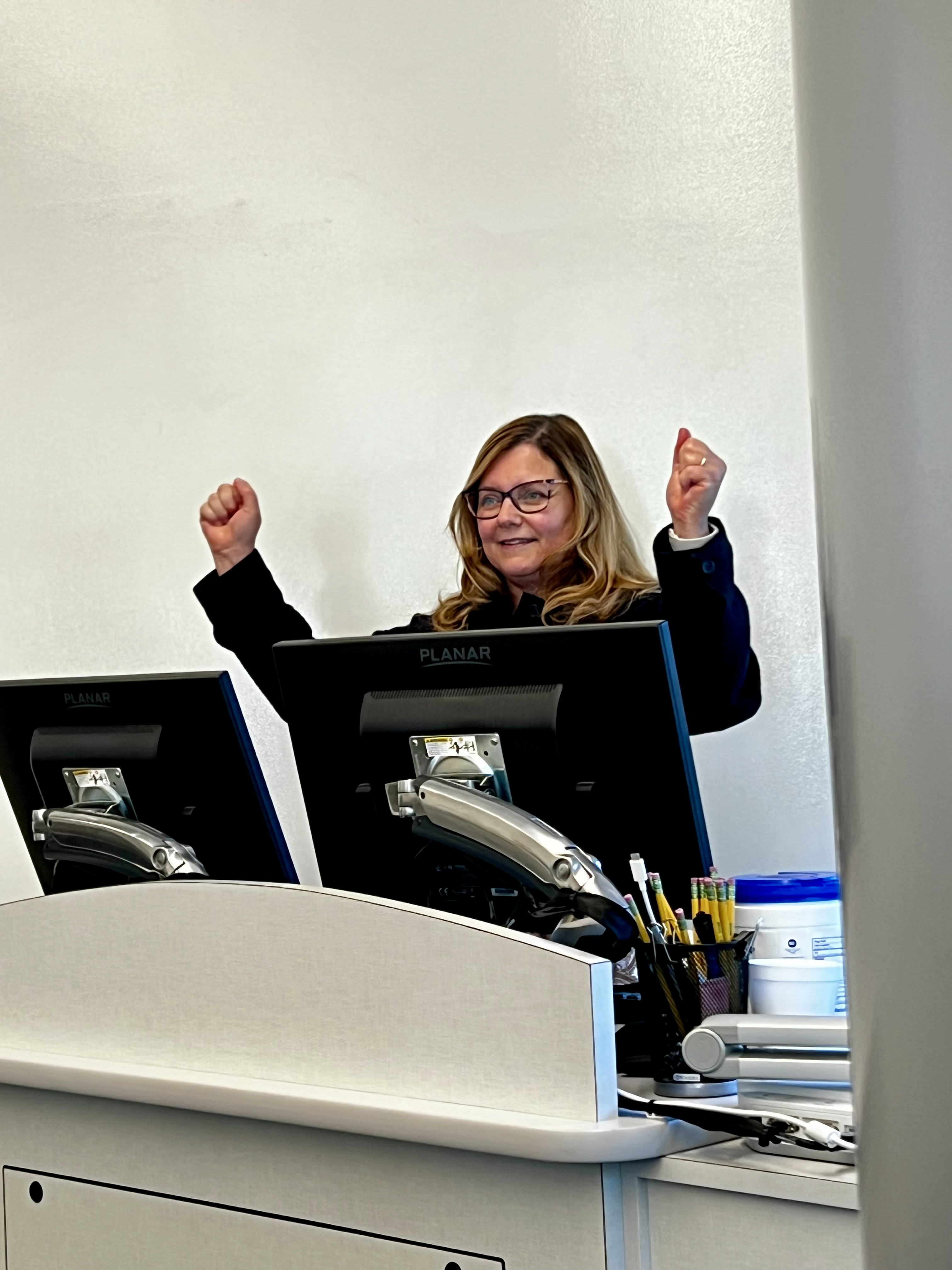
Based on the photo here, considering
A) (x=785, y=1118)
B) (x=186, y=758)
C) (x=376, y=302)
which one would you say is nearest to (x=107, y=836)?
(x=186, y=758)

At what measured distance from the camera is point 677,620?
2.16m

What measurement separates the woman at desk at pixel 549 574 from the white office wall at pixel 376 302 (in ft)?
0.81

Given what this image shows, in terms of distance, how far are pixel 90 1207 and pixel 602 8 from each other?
2361 millimetres

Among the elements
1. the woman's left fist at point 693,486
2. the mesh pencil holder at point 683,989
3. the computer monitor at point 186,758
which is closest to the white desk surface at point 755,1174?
the mesh pencil holder at point 683,989

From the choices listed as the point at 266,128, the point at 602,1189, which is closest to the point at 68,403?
the point at 266,128

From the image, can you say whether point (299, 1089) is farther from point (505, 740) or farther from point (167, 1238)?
point (505, 740)

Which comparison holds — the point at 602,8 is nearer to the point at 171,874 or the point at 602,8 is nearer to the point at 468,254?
the point at 468,254

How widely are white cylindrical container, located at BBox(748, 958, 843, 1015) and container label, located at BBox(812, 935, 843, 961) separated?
6 centimetres

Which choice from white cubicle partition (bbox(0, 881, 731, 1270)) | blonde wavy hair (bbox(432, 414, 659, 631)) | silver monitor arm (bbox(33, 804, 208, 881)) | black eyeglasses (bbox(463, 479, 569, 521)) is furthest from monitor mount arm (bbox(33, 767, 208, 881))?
black eyeglasses (bbox(463, 479, 569, 521))

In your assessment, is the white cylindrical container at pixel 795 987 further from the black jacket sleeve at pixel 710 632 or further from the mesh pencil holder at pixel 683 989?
the black jacket sleeve at pixel 710 632

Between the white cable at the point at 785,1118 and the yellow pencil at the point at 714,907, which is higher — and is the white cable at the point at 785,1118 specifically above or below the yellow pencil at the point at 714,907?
below

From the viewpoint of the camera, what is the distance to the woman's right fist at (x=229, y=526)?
2.61 metres

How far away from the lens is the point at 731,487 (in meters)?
2.59

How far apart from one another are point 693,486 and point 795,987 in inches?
33.0
